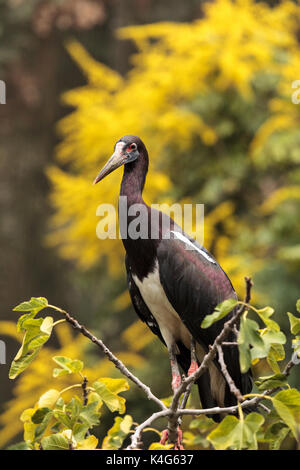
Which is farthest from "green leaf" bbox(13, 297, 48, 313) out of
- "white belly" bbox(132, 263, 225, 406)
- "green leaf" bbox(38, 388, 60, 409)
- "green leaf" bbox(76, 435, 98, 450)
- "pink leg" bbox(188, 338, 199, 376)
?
"pink leg" bbox(188, 338, 199, 376)

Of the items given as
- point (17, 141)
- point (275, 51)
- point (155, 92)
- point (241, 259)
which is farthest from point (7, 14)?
point (241, 259)

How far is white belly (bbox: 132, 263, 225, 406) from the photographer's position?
2424 millimetres

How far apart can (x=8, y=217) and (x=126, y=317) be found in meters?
2.12

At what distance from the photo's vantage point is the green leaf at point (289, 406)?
1488mm

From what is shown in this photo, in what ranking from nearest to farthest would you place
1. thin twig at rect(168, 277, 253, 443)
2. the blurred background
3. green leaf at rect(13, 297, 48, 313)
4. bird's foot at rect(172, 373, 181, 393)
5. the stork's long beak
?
1. thin twig at rect(168, 277, 253, 443)
2. green leaf at rect(13, 297, 48, 313)
3. the stork's long beak
4. bird's foot at rect(172, 373, 181, 393)
5. the blurred background

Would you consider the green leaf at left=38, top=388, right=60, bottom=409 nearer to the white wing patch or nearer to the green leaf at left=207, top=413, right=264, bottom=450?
the green leaf at left=207, top=413, right=264, bottom=450

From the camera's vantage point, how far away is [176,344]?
8.61 ft

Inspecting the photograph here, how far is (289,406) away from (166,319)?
3.36ft

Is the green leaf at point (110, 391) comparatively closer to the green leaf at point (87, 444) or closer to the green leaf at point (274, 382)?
the green leaf at point (87, 444)

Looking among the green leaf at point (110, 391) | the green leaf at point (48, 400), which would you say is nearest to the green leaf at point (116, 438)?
the green leaf at point (110, 391)

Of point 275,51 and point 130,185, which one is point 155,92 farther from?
point 130,185

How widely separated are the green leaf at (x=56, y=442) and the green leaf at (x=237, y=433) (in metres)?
0.45

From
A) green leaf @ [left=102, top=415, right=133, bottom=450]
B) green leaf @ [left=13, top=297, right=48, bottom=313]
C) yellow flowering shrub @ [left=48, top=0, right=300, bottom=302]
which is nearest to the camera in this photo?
green leaf @ [left=13, top=297, right=48, bottom=313]

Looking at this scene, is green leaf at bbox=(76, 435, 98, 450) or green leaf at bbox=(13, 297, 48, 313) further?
green leaf at bbox=(76, 435, 98, 450)
